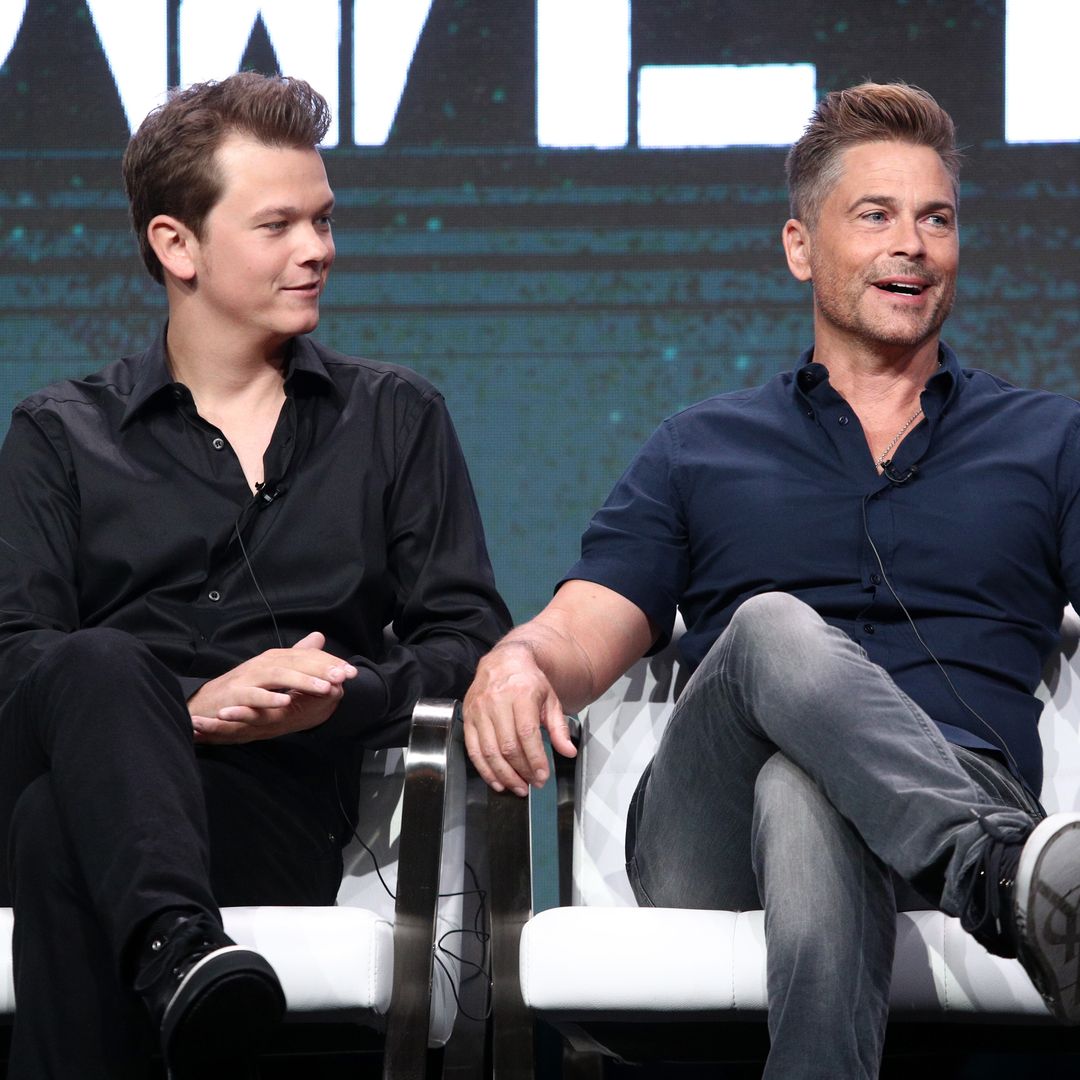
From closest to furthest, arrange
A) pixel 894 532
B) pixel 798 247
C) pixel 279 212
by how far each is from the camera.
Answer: pixel 894 532, pixel 279 212, pixel 798 247

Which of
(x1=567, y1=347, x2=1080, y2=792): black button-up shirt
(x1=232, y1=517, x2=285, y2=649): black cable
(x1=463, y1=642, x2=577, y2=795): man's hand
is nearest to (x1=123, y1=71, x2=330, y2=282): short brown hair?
(x1=232, y1=517, x2=285, y2=649): black cable

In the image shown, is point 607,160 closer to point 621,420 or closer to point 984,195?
→ point 621,420

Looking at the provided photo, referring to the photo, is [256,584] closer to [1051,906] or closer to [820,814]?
[820,814]

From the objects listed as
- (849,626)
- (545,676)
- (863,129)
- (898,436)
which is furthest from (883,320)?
(545,676)

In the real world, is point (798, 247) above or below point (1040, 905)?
above

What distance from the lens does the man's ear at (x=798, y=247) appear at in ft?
7.91

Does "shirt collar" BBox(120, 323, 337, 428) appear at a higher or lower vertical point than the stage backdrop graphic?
lower

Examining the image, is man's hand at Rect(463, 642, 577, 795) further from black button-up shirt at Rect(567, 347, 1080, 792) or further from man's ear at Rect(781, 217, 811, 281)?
man's ear at Rect(781, 217, 811, 281)

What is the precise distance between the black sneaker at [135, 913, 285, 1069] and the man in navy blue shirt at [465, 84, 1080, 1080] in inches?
16.5

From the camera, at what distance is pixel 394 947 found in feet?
5.82

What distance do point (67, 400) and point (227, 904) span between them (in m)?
0.77

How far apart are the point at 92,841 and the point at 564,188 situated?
2.03 metres

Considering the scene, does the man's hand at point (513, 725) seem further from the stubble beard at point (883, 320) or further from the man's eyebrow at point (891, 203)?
the man's eyebrow at point (891, 203)

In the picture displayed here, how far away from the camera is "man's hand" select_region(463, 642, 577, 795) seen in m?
1.76
